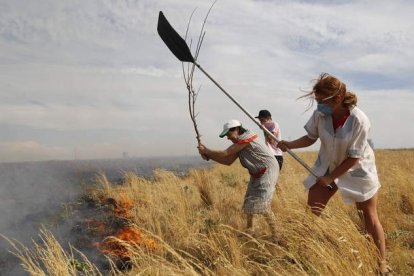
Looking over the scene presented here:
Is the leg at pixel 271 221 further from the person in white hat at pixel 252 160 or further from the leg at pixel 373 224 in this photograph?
the leg at pixel 373 224

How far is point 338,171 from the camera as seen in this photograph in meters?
3.54

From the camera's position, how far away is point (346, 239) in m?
3.46

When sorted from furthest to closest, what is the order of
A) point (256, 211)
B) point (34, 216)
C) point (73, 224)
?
point (34, 216)
point (73, 224)
point (256, 211)

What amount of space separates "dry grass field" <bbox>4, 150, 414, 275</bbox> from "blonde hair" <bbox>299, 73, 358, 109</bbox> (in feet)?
3.48

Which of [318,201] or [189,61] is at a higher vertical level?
[189,61]

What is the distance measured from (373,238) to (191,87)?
8.20 ft

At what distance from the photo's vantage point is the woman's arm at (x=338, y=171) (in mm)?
3469

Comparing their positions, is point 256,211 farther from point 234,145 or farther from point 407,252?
point 407,252

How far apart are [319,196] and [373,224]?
53cm

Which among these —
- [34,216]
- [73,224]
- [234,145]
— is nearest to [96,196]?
[34,216]

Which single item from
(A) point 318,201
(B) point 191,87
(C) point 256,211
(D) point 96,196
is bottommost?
(D) point 96,196

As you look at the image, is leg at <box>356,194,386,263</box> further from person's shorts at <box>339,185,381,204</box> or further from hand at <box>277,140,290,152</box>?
hand at <box>277,140,290,152</box>

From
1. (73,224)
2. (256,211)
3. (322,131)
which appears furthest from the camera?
(73,224)

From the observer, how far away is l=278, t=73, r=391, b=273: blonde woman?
11.2ft
